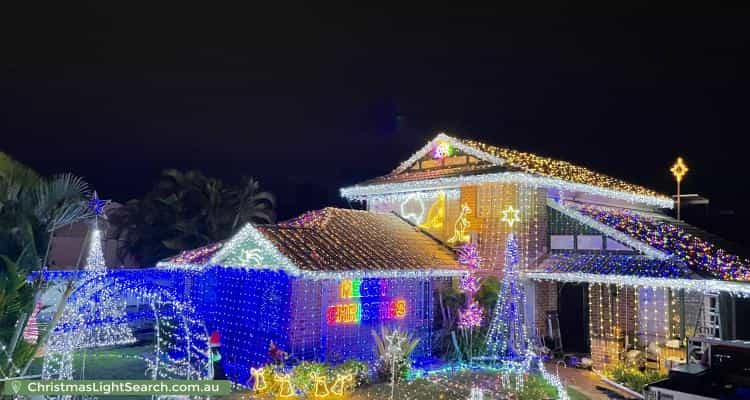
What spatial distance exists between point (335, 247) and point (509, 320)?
18.6 ft

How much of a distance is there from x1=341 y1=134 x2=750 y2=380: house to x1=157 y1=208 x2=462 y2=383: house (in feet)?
8.04

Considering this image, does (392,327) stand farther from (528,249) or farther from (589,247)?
(589,247)

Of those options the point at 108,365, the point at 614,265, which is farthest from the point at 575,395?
the point at 108,365

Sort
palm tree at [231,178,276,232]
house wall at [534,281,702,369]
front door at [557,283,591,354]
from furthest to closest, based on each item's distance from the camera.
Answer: palm tree at [231,178,276,232] < front door at [557,283,591,354] < house wall at [534,281,702,369]

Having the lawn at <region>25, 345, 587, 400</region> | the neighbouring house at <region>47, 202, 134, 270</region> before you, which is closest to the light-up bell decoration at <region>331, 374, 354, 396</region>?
the lawn at <region>25, 345, 587, 400</region>

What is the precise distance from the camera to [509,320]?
16047 mm

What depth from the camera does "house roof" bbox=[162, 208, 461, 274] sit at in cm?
1307

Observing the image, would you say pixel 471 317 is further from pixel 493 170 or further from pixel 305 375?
pixel 305 375

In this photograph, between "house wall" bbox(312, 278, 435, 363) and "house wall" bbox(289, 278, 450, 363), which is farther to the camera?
"house wall" bbox(312, 278, 435, 363)

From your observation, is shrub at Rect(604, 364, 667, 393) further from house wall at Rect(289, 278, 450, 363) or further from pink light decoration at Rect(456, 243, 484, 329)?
house wall at Rect(289, 278, 450, 363)

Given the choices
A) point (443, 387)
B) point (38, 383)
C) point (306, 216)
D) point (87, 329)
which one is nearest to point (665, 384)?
point (443, 387)

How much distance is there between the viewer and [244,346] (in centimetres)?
1337

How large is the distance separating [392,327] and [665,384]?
813 centimetres
